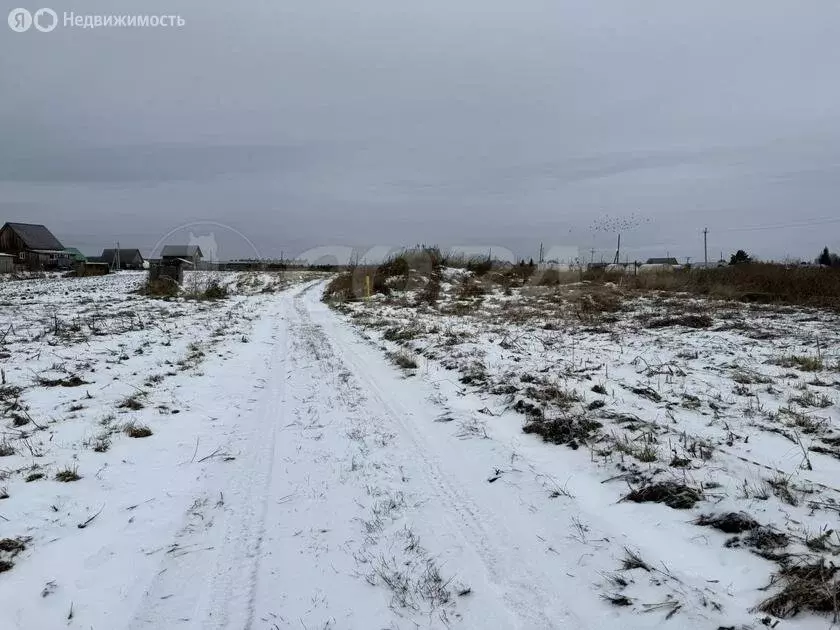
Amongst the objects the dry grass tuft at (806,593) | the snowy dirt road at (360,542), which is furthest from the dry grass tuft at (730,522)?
the dry grass tuft at (806,593)

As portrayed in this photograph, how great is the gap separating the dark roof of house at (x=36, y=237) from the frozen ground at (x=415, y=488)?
253 ft

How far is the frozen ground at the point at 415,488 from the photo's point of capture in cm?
275

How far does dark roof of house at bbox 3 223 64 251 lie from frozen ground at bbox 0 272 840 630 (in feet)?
253

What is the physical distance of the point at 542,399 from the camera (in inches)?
246

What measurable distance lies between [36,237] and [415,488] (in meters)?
87.7

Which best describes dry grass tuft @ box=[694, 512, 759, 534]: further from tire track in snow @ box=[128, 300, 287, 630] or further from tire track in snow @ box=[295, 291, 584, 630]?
tire track in snow @ box=[128, 300, 287, 630]

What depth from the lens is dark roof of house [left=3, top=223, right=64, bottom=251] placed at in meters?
67.1

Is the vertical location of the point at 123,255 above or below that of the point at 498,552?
above

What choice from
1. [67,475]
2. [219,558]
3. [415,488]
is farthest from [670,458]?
[67,475]

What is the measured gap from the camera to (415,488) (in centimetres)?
417

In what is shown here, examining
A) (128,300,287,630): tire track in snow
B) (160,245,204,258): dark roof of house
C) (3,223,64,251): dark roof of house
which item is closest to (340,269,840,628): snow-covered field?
(128,300,287,630): tire track in snow

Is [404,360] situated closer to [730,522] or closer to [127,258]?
[730,522]

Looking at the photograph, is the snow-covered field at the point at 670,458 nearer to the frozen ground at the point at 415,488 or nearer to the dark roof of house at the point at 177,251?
the frozen ground at the point at 415,488

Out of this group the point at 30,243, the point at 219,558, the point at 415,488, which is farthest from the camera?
the point at 30,243
